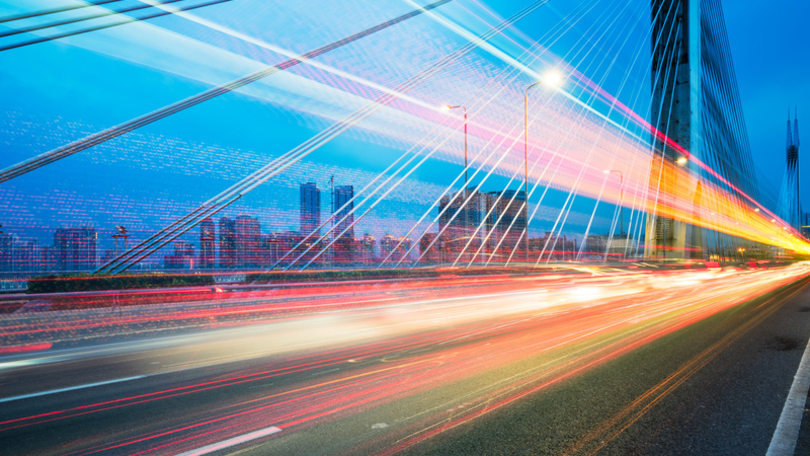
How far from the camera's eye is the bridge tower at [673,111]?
27.7 meters

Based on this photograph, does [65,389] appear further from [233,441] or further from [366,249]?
[366,249]

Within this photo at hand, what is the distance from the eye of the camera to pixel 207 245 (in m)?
15.0

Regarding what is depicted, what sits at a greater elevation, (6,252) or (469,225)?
(469,225)

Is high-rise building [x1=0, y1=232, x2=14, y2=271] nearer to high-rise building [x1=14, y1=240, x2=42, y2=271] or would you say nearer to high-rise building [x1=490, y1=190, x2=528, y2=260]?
high-rise building [x1=14, y1=240, x2=42, y2=271]

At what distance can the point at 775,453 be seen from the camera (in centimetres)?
320

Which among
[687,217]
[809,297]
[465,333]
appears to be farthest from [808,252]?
[465,333]

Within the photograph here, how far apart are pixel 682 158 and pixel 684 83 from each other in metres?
4.96

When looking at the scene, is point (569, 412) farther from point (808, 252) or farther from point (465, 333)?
point (808, 252)

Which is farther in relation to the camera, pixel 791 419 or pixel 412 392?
pixel 412 392

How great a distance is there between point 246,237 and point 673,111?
27.5 metres

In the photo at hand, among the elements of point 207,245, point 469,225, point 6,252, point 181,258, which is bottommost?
point 181,258

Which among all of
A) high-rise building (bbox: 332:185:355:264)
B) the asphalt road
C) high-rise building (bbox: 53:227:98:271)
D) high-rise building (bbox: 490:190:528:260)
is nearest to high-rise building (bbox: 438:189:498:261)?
high-rise building (bbox: 490:190:528:260)

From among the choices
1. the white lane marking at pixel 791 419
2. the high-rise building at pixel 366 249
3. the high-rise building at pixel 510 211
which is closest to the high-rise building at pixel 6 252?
the high-rise building at pixel 366 249

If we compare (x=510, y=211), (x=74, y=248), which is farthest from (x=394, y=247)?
(x=74, y=248)
